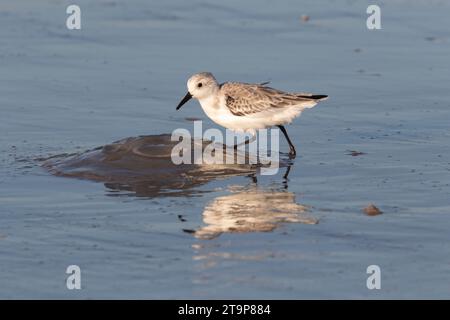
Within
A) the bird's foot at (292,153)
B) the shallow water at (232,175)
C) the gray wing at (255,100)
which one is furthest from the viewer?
the gray wing at (255,100)

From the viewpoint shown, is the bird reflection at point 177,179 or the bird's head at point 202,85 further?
the bird's head at point 202,85

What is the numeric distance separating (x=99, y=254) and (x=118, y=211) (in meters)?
1.14

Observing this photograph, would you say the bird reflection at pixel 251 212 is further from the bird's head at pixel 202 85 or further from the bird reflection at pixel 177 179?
the bird's head at pixel 202 85

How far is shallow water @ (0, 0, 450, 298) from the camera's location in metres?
7.34

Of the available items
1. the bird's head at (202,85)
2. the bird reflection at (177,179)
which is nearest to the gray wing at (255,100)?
the bird's head at (202,85)

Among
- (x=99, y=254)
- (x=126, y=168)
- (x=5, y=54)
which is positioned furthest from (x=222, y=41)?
(x=99, y=254)

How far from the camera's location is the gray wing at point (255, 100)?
1089 centimetres

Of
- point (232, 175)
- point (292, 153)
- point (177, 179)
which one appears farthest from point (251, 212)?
point (292, 153)

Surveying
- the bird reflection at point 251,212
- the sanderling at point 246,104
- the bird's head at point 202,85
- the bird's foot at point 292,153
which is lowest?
the bird reflection at point 251,212

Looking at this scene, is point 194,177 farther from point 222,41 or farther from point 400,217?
point 222,41

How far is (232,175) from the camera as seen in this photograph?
10.1 m

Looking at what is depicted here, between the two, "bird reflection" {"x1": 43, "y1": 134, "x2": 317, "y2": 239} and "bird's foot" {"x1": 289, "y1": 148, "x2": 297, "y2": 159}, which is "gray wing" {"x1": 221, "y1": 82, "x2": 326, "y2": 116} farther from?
"bird reflection" {"x1": 43, "y1": 134, "x2": 317, "y2": 239}

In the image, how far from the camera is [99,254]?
25.1 feet

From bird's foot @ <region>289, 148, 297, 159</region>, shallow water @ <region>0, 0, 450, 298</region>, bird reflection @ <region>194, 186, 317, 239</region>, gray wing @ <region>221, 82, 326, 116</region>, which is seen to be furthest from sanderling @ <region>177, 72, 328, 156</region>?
bird reflection @ <region>194, 186, 317, 239</region>
